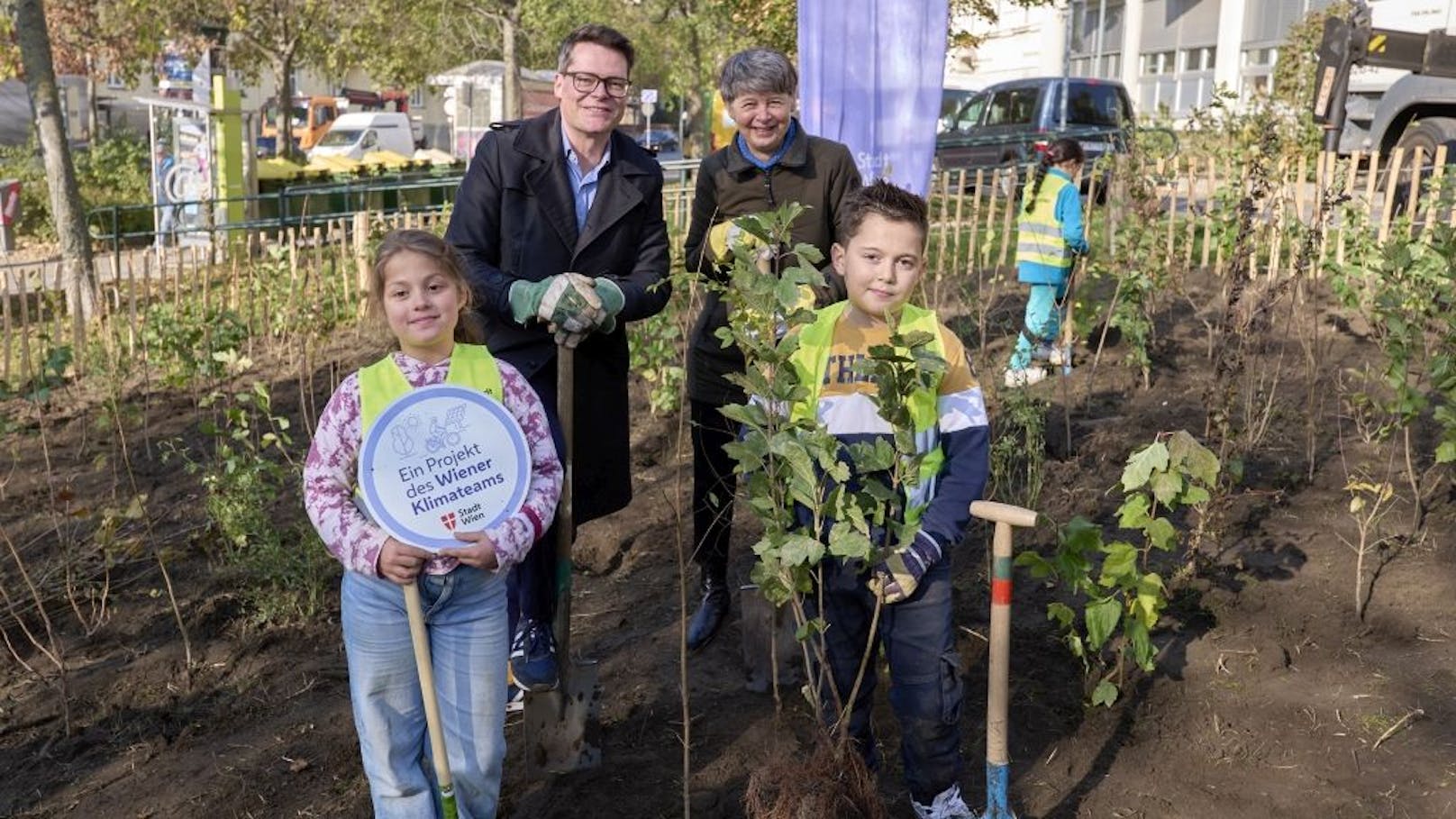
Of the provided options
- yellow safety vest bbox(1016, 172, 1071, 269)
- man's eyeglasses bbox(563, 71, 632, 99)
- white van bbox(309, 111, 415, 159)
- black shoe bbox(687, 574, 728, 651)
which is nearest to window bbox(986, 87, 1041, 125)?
yellow safety vest bbox(1016, 172, 1071, 269)

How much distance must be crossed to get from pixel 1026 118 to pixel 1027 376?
37.7ft

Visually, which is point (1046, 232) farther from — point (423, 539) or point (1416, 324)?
point (423, 539)

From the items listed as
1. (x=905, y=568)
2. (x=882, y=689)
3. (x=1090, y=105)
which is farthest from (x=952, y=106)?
(x=905, y=568)

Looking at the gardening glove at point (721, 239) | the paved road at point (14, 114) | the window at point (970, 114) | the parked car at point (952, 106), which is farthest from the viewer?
the paved road at point (14, 114)

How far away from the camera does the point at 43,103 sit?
31.5 ft

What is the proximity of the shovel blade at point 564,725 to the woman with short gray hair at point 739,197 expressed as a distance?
1.65ft

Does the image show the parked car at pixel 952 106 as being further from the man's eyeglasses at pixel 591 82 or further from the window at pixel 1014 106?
the man's eyeglasses at pixel 591 82

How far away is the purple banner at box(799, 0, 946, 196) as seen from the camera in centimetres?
552

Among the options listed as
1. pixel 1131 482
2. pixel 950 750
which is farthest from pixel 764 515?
pixel 1131 482

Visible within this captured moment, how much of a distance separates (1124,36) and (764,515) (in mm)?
33780

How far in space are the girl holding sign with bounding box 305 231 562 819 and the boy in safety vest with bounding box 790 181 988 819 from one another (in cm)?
56

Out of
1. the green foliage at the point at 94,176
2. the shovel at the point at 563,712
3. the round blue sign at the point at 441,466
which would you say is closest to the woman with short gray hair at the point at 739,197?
the shovel at the point at 563,712

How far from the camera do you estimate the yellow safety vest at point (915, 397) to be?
2.48 m

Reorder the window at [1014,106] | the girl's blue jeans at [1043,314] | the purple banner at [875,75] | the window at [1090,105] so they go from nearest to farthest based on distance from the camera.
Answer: the purple banner at [875,75]
the girl's blue jeans at [1043,314]
the window at [1090,105]
the window at [1014,106]
